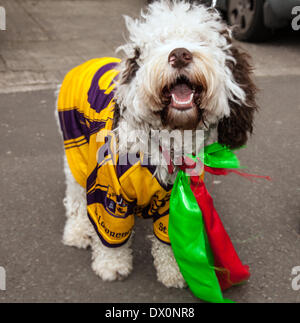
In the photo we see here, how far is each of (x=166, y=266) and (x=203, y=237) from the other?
346 millimetres

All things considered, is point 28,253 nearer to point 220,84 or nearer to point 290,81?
point 220,84

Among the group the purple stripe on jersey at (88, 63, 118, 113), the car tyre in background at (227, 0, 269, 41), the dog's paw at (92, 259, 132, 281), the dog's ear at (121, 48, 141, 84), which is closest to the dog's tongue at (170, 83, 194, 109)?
the dog's ear at (121, 48, 141, 84)

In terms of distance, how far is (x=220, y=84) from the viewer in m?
1.85

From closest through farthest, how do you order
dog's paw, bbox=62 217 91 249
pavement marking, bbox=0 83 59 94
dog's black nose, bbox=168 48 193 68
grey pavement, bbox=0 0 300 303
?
dog's black nose, bbox=168 48 193 68
grey pavement, bbox=0 0 300 303
dog's paw, bbox=62 217 91 249
pavement marking, bbox=0 83 59 94

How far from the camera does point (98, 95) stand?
2439mm

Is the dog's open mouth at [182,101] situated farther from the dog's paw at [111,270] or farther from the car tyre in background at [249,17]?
the car tyre in background at [249,17]

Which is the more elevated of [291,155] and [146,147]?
[146,147]

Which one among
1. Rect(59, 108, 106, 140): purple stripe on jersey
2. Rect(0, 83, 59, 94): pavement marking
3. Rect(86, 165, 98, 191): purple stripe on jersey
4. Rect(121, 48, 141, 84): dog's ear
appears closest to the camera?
Rect(121, 48, 141, 84): dog's ear

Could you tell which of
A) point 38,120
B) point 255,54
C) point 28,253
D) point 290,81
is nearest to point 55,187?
point 28,253

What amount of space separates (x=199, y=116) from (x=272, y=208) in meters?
1.48

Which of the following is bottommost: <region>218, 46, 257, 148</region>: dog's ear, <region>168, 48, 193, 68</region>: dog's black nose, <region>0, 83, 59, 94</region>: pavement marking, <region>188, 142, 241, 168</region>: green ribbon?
<region>0, 83, 59, 94</region>: pavement marking

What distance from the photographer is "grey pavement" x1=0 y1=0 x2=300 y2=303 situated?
96.7 inches

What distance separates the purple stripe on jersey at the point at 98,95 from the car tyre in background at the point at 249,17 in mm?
3870

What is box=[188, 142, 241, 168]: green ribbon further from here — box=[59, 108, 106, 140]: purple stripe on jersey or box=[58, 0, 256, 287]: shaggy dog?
box=[59, 108, 106, 140]: purple stripe on jersey
